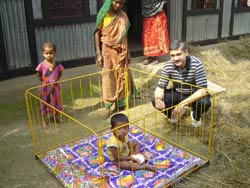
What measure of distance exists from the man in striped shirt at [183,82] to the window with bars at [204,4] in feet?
17.8

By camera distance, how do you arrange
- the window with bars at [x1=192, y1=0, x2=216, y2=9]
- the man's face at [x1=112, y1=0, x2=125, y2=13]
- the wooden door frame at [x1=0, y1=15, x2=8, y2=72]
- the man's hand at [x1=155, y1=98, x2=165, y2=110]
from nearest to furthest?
1. the man's hand at [x1=155, y1=98, x2=165, y2=110]
2. the man's face at [x1=112, y1=0, x2=125, y2=13]
3. the wooden door frame at [x1=0, y1=15, x2=8, y2=72]
4. the window with bars at [x1=192, y1=0, x2=216, y2=9]

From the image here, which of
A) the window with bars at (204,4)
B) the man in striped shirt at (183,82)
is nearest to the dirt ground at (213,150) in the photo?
the man in striped shirt at (183,82)

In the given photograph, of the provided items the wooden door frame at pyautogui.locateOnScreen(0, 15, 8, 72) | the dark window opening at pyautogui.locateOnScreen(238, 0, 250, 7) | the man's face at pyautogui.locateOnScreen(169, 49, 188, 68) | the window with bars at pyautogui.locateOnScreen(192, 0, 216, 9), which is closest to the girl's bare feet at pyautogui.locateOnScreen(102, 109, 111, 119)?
the man's face at pyautogui.locateOnScreen(169, 49, 188, 68)

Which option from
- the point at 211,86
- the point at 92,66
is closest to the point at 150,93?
the point at 211,86

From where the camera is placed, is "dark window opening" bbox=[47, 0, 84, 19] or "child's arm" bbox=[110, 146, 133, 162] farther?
"dark window opening" bbox=[47, 0, 84, 19]

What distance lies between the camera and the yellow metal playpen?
10.5 feet

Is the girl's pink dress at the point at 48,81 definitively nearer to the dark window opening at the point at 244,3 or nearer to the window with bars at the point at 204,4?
the window with bars at the point at 204,4

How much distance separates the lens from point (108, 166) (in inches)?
137

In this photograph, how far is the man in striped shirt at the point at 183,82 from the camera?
3.90m

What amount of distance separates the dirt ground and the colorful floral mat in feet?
0.43

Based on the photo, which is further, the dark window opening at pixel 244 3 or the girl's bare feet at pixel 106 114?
the dark window opening at pixel 244 3

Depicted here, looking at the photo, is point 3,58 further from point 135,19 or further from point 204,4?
point 204,4

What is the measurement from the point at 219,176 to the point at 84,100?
3.18m

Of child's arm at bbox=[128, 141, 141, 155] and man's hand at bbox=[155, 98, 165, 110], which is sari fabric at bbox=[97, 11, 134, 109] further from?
child's arm at bbox=[128, 141, 141, 155]
